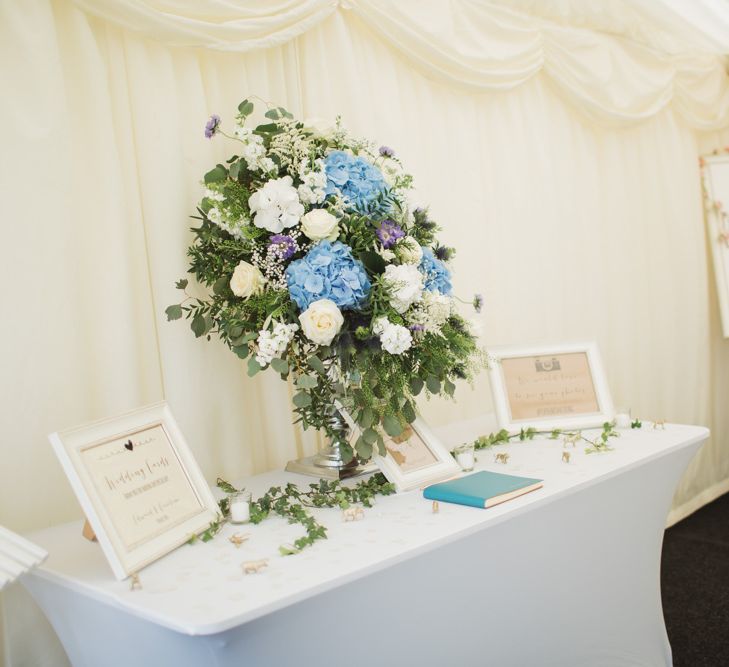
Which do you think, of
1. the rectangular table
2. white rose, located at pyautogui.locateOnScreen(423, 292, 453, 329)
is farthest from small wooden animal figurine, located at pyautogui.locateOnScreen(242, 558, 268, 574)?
white rose, located at pyautogui.locateOnScreen(423, 292, 453, 329)

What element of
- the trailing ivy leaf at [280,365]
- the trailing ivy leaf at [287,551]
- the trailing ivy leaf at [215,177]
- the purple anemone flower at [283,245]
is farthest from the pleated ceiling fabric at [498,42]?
the trailing ivy leaf at [287,551]

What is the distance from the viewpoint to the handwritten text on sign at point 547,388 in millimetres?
2072

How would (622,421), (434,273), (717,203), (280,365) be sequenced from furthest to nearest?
(717,203), (622,421), (434,273), (280,365)

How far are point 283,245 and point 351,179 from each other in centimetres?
21

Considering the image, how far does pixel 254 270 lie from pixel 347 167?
0.30 metres

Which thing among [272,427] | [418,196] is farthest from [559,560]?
[418,196]

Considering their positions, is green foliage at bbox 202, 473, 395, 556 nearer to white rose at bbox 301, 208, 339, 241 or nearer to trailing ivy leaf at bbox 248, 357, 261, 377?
trailing ivy leaf at bbox 248, 357, 261, 377

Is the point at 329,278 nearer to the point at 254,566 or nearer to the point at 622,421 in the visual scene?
the point at 254,566

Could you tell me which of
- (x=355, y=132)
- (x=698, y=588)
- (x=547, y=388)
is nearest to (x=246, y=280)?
(x=355, y=132)

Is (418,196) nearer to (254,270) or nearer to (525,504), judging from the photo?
(254,270)

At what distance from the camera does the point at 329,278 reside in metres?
1.45

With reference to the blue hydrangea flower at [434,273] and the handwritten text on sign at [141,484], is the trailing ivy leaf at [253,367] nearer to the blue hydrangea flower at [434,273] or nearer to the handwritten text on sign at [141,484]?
the handwritten text on sign at [141,484]

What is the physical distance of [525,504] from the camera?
4.62 ft

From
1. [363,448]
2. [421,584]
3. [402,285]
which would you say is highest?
[402,285]
